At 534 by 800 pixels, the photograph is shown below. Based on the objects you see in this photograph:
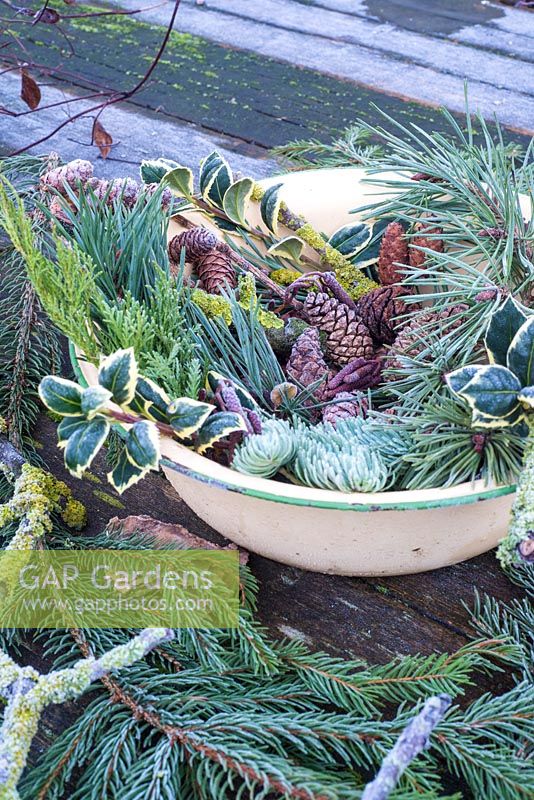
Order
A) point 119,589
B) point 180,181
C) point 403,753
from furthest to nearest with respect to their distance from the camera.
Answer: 1. point 180,181
2. point 119,589
3. point 403,753

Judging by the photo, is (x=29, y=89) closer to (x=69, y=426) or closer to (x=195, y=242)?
(x=195, y=242)

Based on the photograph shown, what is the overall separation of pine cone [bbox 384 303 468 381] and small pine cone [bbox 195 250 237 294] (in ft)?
0.43

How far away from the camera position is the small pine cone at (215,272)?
56 cm

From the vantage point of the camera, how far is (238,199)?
0.59 meters

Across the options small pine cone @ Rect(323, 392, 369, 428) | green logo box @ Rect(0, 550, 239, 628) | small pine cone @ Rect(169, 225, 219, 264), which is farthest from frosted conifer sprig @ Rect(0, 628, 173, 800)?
small pine cone @ Rect(169, 225, 219, 264)

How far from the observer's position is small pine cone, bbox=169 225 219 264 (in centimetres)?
56

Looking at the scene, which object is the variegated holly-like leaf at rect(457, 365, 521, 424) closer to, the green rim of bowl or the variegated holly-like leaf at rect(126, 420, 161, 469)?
the green rim of bowl

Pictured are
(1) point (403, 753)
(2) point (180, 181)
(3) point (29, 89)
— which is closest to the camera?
(1) point (403, 753)

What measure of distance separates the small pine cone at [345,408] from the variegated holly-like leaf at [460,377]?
0.09 metres

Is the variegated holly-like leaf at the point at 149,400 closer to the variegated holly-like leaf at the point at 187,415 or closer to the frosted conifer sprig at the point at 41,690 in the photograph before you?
the variegated holly-like leaf at the point at 187,415

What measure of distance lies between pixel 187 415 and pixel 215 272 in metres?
0.18

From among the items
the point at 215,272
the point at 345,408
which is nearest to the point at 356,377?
the point at 345,408

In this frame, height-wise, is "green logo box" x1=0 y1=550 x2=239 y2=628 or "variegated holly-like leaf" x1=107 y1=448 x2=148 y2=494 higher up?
"variegated holly-like leaf" x1=107 y1=448 x2=148 y2=494

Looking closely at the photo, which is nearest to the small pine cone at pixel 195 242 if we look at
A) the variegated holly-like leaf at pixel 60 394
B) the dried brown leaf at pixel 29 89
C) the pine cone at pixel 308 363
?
the pine cone at pixel 308 363
